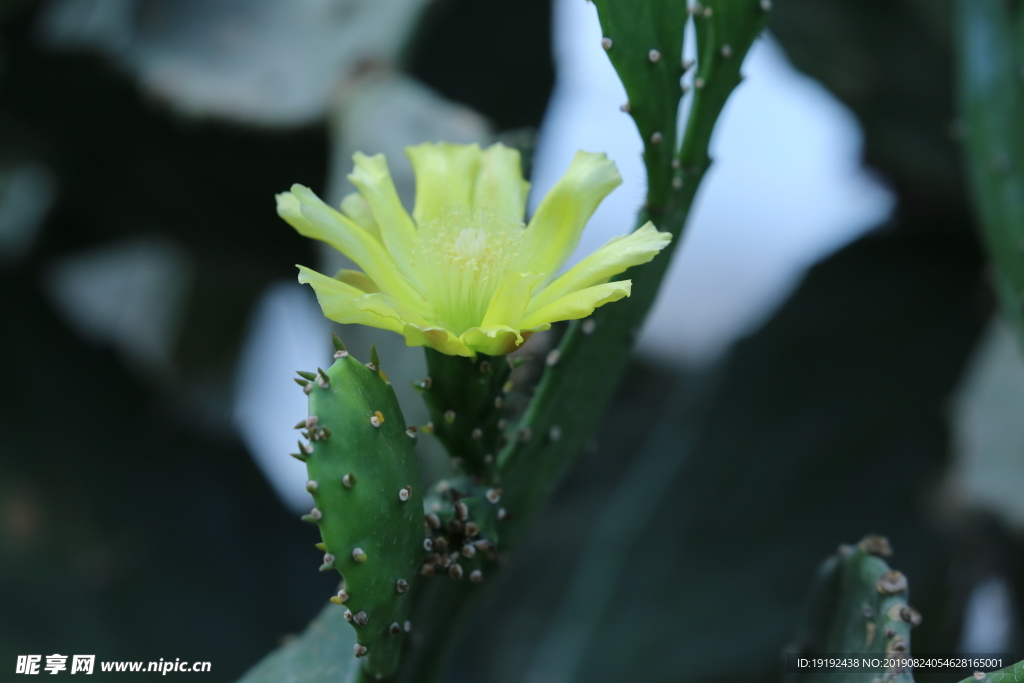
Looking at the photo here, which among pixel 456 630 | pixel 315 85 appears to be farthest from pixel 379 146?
pixel 456 630

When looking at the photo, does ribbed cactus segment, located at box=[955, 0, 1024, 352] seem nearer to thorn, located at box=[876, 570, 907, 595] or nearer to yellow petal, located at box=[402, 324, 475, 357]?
thorn, located at box=[876, 570, 907, 595]

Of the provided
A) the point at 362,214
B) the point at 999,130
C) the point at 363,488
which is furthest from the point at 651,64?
the point at 999,130

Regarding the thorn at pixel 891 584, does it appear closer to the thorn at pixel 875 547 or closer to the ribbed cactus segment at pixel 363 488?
the thorn at pixel 875 547

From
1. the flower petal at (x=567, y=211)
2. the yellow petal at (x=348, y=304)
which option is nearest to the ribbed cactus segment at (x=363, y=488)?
the yellow petal at (x=348, y=304)

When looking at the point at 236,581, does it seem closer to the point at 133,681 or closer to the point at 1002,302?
the point at 133,681

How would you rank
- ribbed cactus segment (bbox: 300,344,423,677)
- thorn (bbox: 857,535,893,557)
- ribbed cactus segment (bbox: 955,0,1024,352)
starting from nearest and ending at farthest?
ribbed cactus segment (bbox: 300,344,423,677)
thorn (bbox: 857,535,893,557)
ribbed cactus segment (bbox: 955,0,1024,352)

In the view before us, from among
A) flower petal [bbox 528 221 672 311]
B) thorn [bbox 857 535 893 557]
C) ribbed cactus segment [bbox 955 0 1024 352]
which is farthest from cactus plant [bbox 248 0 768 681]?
ribbed cactus segment [bbox 955 0 1024 352]
